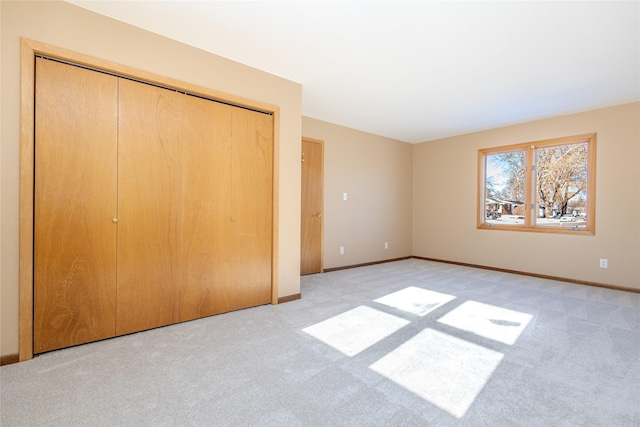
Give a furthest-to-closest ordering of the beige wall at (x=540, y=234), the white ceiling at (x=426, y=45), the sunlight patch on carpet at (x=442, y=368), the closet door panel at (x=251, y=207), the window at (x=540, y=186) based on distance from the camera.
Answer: the window at (x=540, y=186), the beige wall at (x=540, y=234), the closet door panel at (x=251, y=207), the white ceiling at (x=426, y=45), the sunlight patch on carpet at (x=442, y=368)

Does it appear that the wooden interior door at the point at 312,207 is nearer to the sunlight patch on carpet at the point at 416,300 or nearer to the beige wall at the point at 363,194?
the beige wall at the point at 363,194

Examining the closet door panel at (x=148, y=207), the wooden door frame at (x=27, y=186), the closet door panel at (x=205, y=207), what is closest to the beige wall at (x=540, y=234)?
the closet door panel at (x=205, y=207)

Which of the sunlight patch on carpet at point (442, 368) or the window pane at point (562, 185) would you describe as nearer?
the sunlight patch on carpet at point (442, 368)

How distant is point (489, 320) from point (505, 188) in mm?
3119

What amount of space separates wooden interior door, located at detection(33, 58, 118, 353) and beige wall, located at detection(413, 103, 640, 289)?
5281 millimetres

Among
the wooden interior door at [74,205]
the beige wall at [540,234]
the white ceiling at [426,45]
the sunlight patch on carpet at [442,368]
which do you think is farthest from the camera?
the beige wall at [540,234]

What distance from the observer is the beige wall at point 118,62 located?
1.86 metres

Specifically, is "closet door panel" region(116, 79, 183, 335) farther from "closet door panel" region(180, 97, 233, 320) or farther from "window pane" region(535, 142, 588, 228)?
"window pane" region(535, 142, 588, 228)

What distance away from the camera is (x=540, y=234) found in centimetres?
446

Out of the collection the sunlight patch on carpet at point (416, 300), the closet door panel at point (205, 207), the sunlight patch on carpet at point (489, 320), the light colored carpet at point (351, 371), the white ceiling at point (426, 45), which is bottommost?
the light colored carpet at point (351, 371)

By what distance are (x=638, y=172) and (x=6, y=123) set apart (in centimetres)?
629

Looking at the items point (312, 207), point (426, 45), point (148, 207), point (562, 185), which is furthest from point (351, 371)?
point (562, 185)

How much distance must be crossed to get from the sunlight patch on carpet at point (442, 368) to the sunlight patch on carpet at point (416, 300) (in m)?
0.65

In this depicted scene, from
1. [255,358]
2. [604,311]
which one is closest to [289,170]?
[255,358]
